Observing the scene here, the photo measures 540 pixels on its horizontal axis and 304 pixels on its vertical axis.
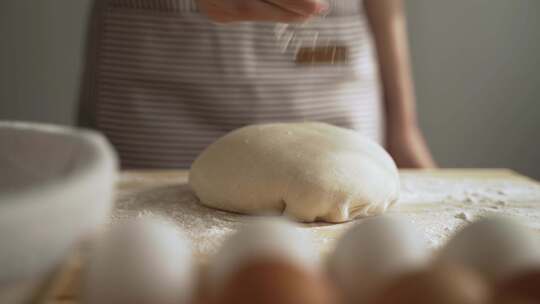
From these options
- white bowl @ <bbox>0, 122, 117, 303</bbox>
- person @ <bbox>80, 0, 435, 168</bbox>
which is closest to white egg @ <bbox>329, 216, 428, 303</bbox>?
white bowl @ <bbox>0, 122, 117, 303</bbox>

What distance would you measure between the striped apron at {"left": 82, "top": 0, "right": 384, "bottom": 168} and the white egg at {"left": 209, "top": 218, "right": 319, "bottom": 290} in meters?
0.85

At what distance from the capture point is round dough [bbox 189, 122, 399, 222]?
745mm

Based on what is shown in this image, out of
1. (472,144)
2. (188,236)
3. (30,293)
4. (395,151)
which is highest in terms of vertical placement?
(30,293)

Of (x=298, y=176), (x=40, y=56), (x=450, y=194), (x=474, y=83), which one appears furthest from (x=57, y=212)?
(x=474, y=83)

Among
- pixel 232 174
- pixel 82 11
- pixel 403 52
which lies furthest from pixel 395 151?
pixel 82 11

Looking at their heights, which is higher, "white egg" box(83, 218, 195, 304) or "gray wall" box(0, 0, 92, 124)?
"white egg" box(83, 218, 195, 304)

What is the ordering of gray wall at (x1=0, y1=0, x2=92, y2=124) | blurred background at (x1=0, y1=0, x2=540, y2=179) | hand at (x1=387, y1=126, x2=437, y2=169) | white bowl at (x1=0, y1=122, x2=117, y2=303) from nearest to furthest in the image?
white bowl at (x1=0, y1=122, x2=117, y2=303) < hand at (x1=387, y1=126, x2=437, y2=169) < gray wall at (x1=0, y1=0, x2=92, y2=124) < blurred background at (x1=0, y1=0, x2=540, y2=179)

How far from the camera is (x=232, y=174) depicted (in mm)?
790

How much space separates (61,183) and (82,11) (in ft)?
5.78

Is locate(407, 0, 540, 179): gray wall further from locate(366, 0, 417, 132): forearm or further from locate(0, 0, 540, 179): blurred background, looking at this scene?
locate(366, 0, 417, 132): forearm

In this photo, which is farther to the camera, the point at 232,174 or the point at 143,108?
the point at 143,108

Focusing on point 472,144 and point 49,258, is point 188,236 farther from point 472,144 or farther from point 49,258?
point 472,144

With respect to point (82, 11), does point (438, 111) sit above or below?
below

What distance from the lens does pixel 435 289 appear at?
335 millimetres
